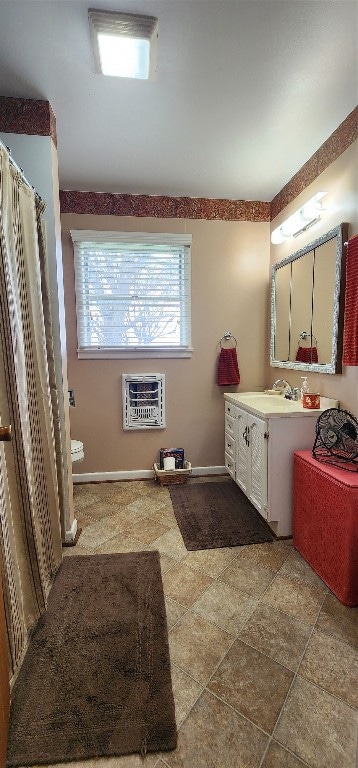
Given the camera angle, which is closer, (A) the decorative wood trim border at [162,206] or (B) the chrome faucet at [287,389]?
(B) the chrome faucet at [287,389]

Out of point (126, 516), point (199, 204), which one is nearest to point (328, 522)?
point (126, 516)

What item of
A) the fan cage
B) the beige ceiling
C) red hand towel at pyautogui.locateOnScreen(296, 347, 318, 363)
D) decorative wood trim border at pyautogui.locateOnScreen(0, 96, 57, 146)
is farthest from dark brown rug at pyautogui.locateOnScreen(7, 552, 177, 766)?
the beige ceiling

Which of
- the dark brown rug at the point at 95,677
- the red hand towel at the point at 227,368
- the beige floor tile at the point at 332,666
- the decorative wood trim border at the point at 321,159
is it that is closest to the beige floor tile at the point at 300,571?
the beige floor tile at the point at 332,666

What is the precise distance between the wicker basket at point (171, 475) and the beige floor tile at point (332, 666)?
1.70 metres

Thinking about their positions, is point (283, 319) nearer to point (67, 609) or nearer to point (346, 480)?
point (346, 480)

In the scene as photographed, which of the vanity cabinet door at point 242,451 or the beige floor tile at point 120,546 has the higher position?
the vanity cabinet door at point 242,451

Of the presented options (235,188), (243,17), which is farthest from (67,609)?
(235,188)

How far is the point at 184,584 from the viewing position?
1.72 meters

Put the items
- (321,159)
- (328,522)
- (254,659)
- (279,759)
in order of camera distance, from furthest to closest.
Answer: (321,159) → (328,522) → (254,659) → (279,759)

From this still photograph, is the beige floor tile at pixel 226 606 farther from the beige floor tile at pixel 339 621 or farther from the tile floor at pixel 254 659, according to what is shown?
the beige floor tile at pixel 339 621

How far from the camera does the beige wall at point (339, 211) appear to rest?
1907 millimetres

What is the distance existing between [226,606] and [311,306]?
6.45 ft

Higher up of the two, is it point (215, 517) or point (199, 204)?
point (199, 204)

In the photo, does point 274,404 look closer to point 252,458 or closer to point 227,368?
point 252,458
